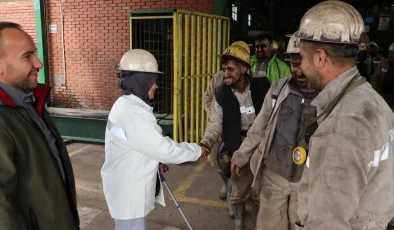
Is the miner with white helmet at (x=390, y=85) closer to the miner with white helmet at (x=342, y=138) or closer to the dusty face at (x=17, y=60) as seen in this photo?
the miner with white helmet at (x=342, y=138)

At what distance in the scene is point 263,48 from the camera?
5.45 meters

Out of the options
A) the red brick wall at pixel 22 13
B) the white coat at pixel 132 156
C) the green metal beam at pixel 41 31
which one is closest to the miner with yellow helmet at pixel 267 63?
the white coat at pixel 132 156

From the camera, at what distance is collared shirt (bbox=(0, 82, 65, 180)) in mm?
1726

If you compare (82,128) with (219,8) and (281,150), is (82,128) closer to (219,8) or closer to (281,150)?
(219,8)

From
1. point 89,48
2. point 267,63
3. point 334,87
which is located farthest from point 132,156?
point 89,48

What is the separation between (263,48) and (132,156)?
11.9 feet

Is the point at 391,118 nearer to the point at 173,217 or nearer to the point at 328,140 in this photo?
the point at 328,140

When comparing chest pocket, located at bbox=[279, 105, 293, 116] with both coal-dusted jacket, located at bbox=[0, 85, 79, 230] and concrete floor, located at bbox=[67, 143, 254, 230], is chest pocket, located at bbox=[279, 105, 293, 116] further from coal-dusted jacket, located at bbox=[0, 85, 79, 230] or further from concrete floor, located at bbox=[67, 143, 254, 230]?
concrete floor, located at bbox=[67, 143, 254, 230]

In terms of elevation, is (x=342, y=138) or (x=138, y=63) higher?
(x=138, y=63)

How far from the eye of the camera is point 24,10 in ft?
28.4

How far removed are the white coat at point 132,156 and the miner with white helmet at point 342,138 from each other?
1.21m

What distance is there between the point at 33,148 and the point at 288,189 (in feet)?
5.72

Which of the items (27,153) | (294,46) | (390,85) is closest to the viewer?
(27,153)

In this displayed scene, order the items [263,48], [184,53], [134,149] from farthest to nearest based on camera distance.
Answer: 1. [184,53]
2. [263,48]
3. [134,149]
